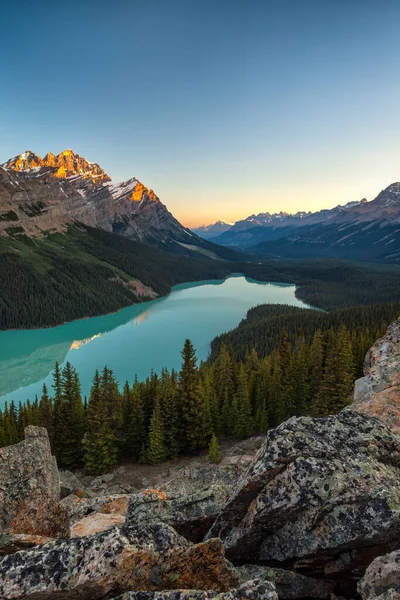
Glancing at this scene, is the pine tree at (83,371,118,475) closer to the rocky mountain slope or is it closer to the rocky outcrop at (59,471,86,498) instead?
the rocky outcrop at (59,471,86,498)

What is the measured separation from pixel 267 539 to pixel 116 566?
12.6 feet

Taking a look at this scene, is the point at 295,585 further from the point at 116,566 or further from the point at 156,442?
the point at 156,442

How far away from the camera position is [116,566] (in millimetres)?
5785

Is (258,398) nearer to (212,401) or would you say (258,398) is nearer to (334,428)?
(212,401)

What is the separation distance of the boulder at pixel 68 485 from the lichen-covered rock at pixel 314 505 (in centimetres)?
2281

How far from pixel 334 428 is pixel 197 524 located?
481cm

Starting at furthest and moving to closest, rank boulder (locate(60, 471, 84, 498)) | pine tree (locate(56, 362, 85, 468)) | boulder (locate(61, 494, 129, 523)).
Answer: pine tree (locate(56, 362, 85, 468)), boulder (locate(60, 471, 84, 498)), boulder (locate(61, 494, 129, 523))

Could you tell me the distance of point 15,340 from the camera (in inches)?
5910

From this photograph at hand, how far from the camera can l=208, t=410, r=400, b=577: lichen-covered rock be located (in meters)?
7.07

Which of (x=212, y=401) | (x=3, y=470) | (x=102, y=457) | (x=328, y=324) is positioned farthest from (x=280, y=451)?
(x=328, y=324)

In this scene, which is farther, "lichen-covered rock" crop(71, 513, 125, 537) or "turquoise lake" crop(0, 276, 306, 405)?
"turquoise lake" crop(0, 276, 306, 405)

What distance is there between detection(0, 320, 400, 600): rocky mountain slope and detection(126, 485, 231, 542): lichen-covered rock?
0.12 feet

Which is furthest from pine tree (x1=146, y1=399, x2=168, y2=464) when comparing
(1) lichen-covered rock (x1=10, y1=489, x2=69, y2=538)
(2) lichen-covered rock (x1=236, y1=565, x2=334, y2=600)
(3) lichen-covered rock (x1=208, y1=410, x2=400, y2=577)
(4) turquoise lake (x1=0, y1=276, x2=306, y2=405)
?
(4) turquoise lake (x1=0, y1=276, x2=306, y2=405)

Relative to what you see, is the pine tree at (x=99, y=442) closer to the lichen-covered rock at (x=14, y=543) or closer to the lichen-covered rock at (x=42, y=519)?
the lichen-covered rock at (x=42, y=519)
